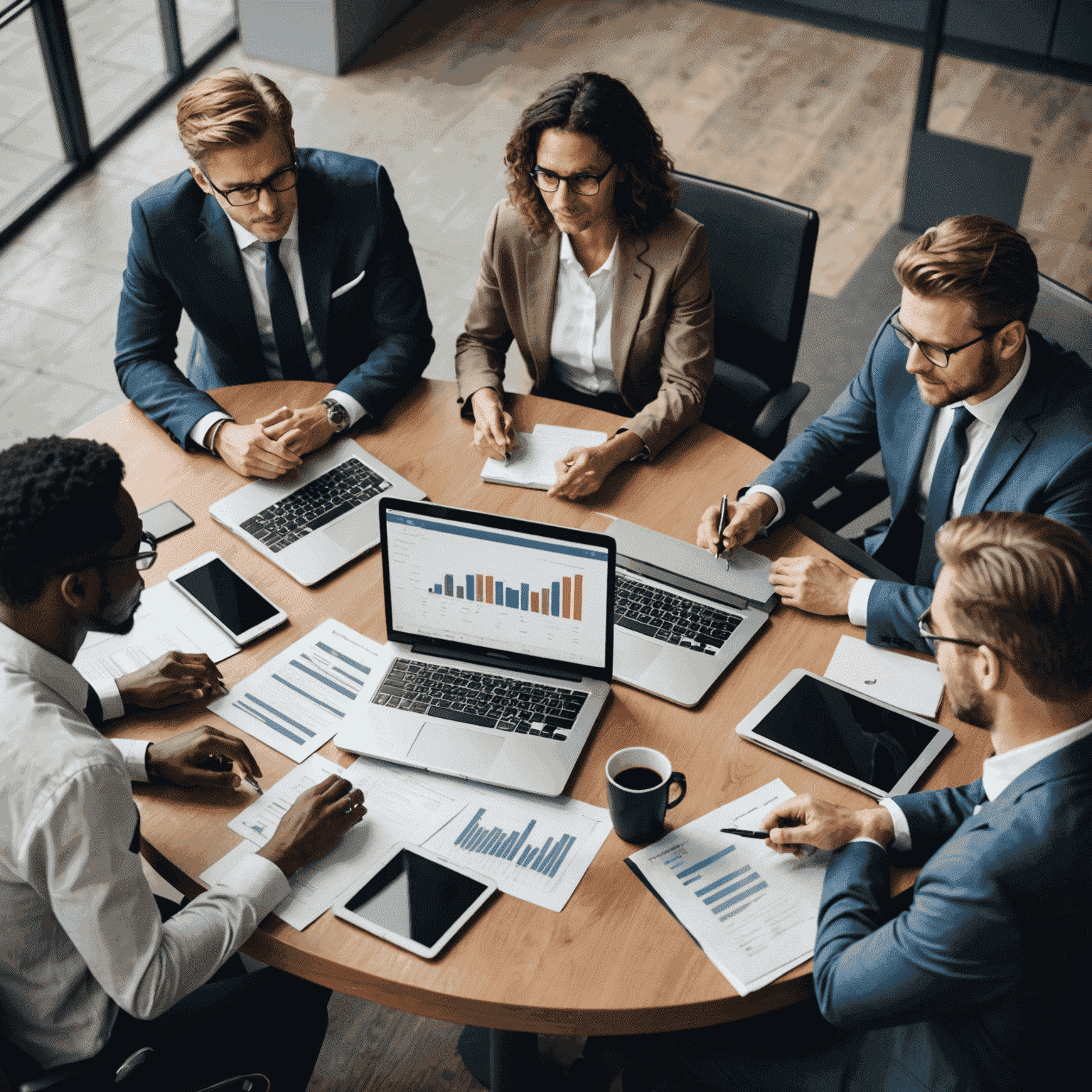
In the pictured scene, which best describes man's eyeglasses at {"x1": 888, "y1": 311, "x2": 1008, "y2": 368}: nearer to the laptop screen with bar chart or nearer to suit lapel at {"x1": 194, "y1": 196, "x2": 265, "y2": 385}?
the laptop screen with bar chart

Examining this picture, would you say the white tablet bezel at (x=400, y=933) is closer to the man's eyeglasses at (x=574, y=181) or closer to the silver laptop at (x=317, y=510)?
the silver laptop at (x=317, y=510)

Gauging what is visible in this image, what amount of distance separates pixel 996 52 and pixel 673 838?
17.6ft

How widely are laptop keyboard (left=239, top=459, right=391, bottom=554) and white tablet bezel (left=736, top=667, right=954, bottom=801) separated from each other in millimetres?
919

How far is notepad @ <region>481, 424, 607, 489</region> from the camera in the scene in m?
2.52

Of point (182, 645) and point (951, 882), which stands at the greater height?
point (951, 882)

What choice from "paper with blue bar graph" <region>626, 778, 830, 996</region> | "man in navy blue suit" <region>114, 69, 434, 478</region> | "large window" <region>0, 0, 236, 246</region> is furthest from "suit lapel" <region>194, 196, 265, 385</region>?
"large window" <region>0, 0, 236, 246</region>

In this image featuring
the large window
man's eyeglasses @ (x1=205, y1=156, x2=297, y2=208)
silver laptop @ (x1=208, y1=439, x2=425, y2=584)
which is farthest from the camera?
the large window

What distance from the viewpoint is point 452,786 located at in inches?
76.7

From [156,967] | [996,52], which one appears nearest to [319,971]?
[156,967]

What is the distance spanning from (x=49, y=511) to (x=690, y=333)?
1571 mm

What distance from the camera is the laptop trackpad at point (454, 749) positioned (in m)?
1.96

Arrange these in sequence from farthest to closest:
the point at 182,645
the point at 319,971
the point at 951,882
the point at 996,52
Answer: the point at 996,52
the point at 182,645
the point at 319,971
the point at 951,882

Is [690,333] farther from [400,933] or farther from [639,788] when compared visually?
[400,933]

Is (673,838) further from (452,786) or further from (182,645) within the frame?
(182,645)
